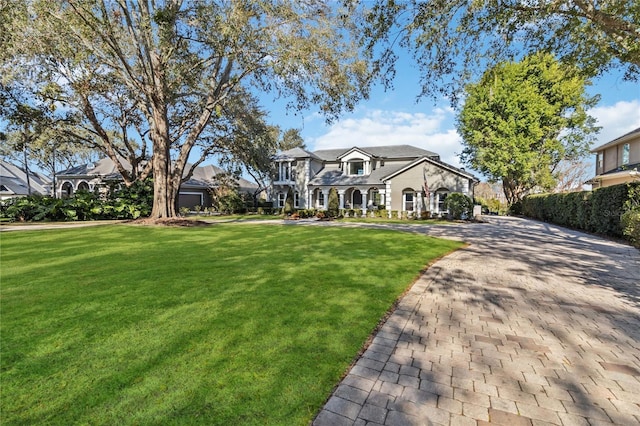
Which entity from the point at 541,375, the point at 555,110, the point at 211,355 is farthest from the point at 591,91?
the point at 211,355

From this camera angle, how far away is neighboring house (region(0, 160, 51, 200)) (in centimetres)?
4562

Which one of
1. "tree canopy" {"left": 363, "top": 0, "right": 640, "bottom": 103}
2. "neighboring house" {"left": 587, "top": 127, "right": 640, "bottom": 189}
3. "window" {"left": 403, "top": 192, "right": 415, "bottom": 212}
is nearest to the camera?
"tree canopy" {"left": 363, "top": 0, "right": 640, "bottom": 103}

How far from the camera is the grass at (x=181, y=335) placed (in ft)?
8.01

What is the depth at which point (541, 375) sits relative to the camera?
304 cm

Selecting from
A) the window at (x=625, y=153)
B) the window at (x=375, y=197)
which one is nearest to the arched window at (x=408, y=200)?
the window at (x=375, y=197)

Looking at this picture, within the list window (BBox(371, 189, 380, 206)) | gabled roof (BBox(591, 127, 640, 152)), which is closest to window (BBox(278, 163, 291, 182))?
window (BBox(371, 189, 380, 206))

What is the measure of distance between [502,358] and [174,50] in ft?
59.2

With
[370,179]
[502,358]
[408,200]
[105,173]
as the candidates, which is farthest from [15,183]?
[502,358]

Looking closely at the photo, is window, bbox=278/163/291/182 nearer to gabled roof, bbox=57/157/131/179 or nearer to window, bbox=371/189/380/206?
window, bbox=371/189/380/206

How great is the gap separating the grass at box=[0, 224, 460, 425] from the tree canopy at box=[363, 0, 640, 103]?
280 inches

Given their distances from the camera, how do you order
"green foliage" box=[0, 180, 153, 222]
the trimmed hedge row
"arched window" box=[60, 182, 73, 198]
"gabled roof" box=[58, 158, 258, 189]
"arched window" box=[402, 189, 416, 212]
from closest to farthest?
1. the trimmed hedge row
2. "green foliage" box=[0, 180, 153, 222]
3. "arched window" box=[402, 189, 416, 212]
4. "gabled roof" box=[58, 158, 258, 189]
5. "arched window" box=[60, 182, 73, 198]

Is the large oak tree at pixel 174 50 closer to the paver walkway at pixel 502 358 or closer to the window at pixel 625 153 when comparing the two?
the paver walkway at pixel 502 358

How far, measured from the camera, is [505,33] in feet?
32.3

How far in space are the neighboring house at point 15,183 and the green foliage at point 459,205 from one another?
53.8 meters
